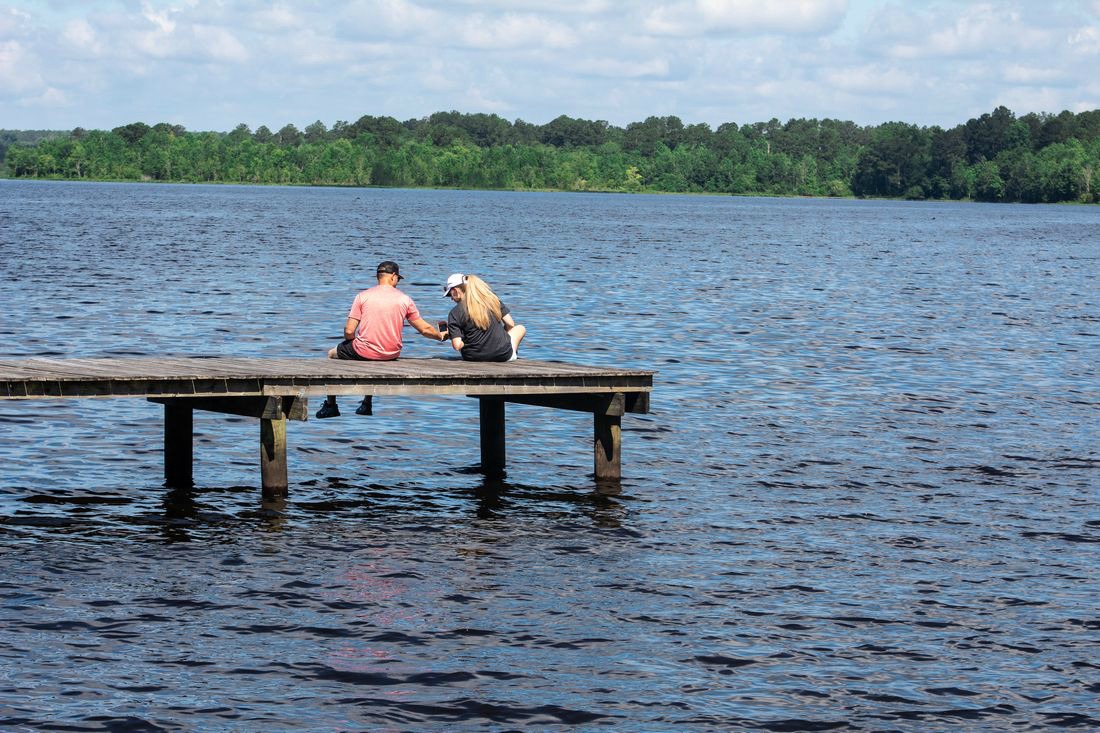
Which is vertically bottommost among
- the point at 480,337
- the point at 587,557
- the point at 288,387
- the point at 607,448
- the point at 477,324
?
the point at 587,557

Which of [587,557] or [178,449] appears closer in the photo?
[587,557]

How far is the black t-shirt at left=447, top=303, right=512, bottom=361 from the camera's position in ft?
58.5

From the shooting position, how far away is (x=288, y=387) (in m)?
16.0

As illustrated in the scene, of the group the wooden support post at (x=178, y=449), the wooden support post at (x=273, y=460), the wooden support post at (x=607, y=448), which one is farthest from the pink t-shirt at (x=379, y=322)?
the wooden support post at (x=607, y=448)

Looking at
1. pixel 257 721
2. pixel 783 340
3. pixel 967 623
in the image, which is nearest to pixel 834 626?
pixel 967 623

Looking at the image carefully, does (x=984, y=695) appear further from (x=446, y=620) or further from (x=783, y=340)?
(x=783, y=340)

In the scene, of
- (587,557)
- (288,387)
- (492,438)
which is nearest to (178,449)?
(288,387)

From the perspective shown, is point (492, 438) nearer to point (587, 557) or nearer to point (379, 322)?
point (379, 322)

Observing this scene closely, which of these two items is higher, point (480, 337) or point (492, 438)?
point (480, 337)

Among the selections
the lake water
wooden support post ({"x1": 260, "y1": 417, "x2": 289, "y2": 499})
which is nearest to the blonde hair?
the lake water

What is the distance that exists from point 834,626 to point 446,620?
3.19m

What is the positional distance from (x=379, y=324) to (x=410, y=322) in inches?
14.2

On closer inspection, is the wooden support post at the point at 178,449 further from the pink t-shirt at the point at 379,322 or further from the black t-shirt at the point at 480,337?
the black t-shirt at the point at 480,337

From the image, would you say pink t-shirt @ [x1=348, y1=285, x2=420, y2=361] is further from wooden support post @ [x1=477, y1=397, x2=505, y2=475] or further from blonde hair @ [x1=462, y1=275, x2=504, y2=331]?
wooden support post @ [x1=477, y1=397, x2=505, y2=475]
